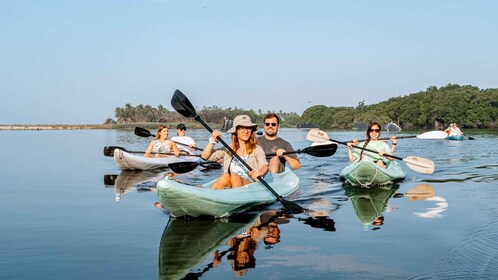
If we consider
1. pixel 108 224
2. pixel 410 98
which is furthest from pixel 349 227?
pixel 410 98

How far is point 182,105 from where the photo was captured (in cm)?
928

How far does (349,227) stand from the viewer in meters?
7.77

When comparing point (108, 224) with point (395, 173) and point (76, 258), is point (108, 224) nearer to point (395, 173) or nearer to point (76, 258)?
point (76, 258)

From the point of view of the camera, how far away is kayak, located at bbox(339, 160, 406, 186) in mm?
11839

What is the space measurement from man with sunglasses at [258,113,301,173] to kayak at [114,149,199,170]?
7.05 meters

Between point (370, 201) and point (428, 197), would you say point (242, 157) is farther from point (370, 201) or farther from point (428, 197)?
point (428, 197)

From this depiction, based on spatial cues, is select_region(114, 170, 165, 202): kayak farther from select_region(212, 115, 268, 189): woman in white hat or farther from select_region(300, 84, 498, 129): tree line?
select_region(300, 84, 498, 129): tree line

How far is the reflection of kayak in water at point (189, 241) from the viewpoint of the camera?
18.9 feet

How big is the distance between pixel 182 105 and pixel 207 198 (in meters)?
2.27

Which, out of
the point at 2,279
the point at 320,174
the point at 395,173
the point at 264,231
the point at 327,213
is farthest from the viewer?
the point at 320,174

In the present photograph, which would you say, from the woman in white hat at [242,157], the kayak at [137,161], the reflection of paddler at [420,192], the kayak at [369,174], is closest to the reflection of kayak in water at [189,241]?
the woman in white hat at [242,157]

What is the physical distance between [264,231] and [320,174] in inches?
342

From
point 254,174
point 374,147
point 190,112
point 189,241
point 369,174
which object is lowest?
point 189,241

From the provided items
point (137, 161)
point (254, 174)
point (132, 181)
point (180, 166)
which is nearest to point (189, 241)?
point (254, 174)
